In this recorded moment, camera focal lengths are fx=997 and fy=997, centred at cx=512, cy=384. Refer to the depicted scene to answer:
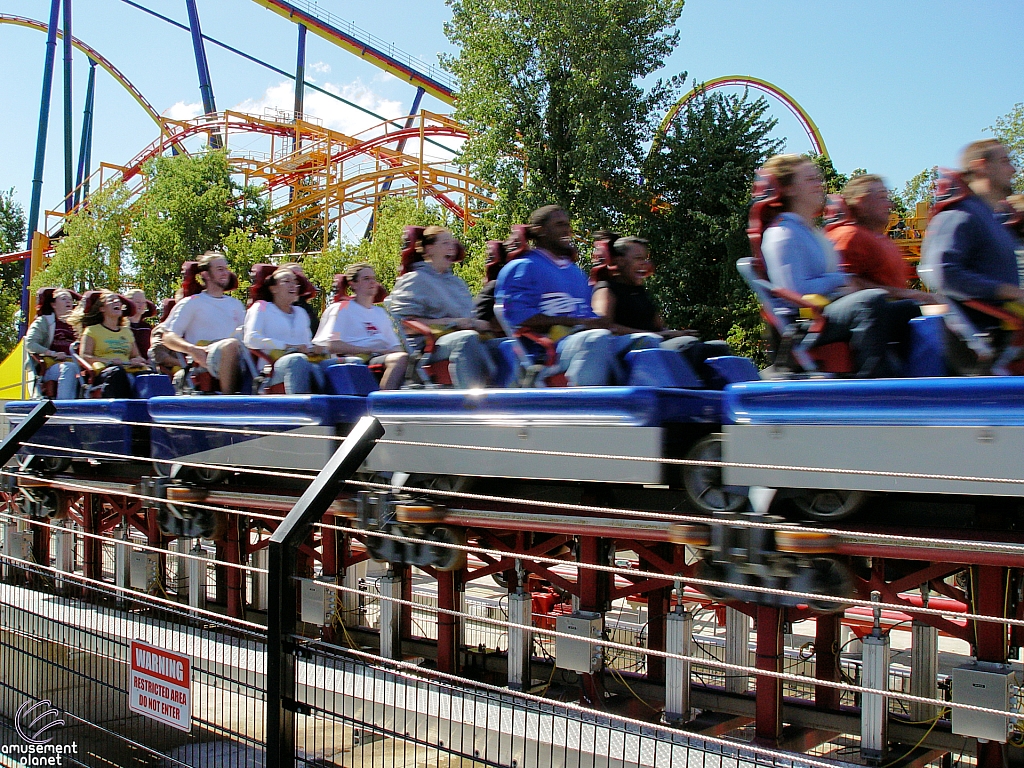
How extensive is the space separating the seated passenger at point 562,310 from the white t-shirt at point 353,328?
1588 millimetres

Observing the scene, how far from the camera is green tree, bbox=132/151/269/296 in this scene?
24.1m

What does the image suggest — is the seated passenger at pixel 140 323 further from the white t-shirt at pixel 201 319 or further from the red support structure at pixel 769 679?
the red support structure at pixel 769 679

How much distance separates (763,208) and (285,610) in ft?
7.64

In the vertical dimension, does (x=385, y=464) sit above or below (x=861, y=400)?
below

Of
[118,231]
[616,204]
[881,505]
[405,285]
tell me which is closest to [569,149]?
[616,204]

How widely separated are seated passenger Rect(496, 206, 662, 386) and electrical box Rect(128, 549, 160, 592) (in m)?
3.67

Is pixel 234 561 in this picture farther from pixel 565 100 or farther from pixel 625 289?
pixel 565 100

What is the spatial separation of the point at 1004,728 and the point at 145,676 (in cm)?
273

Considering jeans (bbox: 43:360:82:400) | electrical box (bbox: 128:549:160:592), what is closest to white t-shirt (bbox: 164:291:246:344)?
jeans (bbox: 43:360:82:400)

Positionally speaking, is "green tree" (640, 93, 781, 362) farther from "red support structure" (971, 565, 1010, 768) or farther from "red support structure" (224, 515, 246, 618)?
"red support structure" (971, 565, 1010, 768)

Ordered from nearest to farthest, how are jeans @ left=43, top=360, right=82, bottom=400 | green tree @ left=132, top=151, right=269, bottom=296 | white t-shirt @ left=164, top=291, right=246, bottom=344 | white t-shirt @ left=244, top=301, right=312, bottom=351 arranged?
white t-shirt @ left=244, top=301, right=312, bottom=351
white t-shirt @ left=164, top=291, right=246, bottom=344
jeans @ left=43, top=360, right=82, bottom=400
green tree @ left=132, top=151, right=269, bottom=296

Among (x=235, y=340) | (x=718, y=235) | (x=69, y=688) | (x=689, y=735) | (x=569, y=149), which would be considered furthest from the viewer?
(x=569, y=149)

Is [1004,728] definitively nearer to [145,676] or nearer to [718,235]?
[145,676]

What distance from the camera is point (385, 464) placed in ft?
14.7
